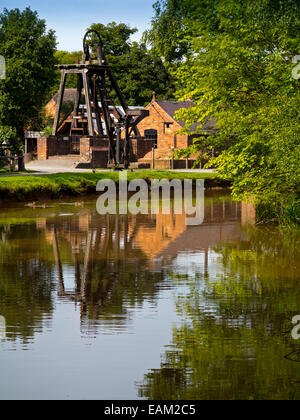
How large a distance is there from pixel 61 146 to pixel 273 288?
45.4 m

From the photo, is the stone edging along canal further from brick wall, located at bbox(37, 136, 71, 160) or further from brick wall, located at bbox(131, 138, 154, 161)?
brick wall, located at bbox(131, 138, 154, 161)

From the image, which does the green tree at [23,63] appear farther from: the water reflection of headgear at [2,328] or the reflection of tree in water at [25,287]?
the water reflection of headgear at [2,328]

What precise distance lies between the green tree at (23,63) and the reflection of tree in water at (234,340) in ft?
122

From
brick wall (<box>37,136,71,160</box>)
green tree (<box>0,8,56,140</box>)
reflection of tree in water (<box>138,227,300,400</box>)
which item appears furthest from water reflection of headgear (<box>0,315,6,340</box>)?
brick wall (<box>37,136,71,160</box>)

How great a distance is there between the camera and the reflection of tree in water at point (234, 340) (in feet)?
26.9

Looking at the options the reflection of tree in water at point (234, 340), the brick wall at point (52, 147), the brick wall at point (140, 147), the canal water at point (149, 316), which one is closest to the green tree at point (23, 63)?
the brick wall at point (52, 147)

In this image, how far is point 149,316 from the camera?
37.0ft

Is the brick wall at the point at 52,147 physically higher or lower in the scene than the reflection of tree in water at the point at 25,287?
higher

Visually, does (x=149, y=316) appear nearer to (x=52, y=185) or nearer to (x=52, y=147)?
(x=52, y=185)

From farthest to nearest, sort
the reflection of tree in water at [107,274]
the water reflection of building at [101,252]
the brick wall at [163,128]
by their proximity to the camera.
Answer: the brick wall at [163,128]
the water reflection of building at [101,252]
the reflection of tree in water at [107,274]

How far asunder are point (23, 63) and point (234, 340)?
44.2 meters

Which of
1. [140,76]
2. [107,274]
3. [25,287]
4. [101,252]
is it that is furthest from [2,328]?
[140,76]

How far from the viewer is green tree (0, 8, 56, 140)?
1961 inches

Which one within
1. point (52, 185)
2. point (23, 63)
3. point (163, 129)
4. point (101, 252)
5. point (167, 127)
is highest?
point (23, 63)
